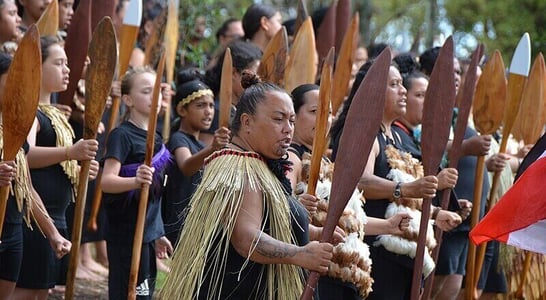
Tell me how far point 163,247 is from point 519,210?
7.23 feet

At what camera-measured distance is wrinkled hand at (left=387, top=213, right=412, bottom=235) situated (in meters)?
4.79

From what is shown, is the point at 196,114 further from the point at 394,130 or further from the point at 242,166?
the point at 242,166

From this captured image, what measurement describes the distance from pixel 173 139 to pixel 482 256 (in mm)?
2067

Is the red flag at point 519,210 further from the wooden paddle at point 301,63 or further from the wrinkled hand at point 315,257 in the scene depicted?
the wooden paddle at point 301,63

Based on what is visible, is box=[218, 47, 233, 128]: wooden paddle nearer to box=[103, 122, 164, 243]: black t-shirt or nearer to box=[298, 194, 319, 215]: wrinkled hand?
box=[103, 122, 164, 243]: black t-shirt

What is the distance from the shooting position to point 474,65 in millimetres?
5656

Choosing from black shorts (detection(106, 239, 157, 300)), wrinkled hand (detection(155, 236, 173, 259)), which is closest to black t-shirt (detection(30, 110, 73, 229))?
black shorts (detection(106, 239, 157, 300))

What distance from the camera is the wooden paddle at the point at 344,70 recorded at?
6.12 meters

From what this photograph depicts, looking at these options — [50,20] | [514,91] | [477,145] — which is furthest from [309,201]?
[514,91]

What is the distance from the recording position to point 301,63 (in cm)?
625

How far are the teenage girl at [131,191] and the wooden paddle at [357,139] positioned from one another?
1.61m

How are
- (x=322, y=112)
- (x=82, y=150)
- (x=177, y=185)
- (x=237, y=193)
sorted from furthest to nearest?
(x=177, y=185) → (x=82, y=150) → (x=322, y=112) → (x=237, y=193)

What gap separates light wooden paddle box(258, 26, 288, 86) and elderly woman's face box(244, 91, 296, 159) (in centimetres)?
185

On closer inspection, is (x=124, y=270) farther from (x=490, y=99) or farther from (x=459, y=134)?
(x=490, y=99)
